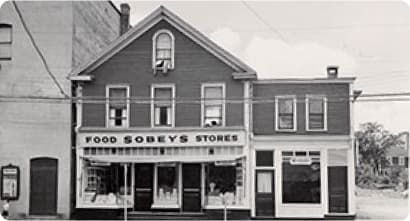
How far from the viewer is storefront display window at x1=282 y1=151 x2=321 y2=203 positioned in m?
18.7

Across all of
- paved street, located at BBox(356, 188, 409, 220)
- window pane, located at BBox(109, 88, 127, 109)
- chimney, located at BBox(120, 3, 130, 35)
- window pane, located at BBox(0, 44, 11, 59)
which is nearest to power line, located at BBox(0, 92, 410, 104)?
window pane, located at BBox(109, 88, 127, 109)

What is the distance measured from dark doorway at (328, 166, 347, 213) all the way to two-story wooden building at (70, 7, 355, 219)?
25 millimetres

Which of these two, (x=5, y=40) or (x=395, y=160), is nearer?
(x=395, y=160)

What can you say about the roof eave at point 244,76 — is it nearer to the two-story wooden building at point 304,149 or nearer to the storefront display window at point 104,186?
the two-story wooden building at point 304,149

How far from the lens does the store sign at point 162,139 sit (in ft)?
61.8

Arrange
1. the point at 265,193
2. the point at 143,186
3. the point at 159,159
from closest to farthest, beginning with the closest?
1. the point at 265,193
2. the point at 159,159
3. the point at 143,186

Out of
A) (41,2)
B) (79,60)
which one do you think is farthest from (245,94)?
(41,2)

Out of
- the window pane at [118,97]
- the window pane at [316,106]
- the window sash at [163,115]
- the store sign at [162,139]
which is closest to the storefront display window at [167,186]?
the store sign at [162,139]

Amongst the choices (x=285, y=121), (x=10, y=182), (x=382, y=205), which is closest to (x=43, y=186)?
(x=10, y=182)

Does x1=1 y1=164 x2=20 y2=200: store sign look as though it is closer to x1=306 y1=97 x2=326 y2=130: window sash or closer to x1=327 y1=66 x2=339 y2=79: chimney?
x1=306 y1=97 x2=326 y2=130: window sash

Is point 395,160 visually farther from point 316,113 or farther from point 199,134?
point 199,134

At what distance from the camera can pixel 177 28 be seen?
19.4m

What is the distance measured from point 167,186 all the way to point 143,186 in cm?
64

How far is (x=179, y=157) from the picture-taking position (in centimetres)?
1894
